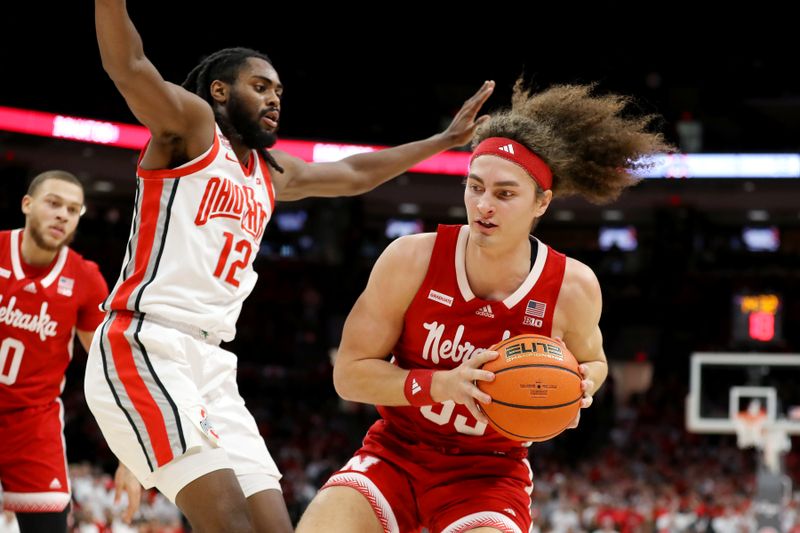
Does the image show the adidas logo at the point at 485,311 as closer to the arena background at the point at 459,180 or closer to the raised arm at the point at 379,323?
the raised arm at the point at 379,323

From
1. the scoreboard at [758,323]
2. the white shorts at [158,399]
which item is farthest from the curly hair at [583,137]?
the scoreboard at [758,323]

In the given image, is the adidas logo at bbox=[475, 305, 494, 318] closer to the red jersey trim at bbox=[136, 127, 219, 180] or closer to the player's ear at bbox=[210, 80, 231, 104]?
the red jersey trim at bbox=[136, 127, 219, 180]

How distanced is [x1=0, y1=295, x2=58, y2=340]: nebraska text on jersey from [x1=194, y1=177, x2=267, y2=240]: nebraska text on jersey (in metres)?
1.70

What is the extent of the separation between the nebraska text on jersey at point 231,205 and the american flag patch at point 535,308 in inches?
40.0

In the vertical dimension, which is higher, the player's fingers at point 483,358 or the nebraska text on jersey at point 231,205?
the nebraska text on jersey at point 231,205

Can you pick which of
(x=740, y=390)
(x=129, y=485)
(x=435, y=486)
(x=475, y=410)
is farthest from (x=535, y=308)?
(x=740, y=390)

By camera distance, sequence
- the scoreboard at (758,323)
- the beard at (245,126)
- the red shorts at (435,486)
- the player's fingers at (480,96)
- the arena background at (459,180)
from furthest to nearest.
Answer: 1. the arena background at (459,180)
2. the scoreboard at (758,323)
3. the player's fingers at (480,96)
4. the beard at (245,126)
5. the red shorts at (435,486)

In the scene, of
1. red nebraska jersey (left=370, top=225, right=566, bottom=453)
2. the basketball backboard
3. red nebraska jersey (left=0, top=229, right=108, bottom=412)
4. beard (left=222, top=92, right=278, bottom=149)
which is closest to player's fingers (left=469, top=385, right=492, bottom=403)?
red nebraska jersey (left=370, top=225, right=566, bottom=453)

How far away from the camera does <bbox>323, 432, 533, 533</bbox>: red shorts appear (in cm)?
336

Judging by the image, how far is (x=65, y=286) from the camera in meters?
Result: 4.97

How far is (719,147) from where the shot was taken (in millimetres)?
21031

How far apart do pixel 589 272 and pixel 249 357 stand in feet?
56.4

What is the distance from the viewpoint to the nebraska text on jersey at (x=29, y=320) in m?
4.87

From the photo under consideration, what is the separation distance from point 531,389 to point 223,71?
68.8 inches
